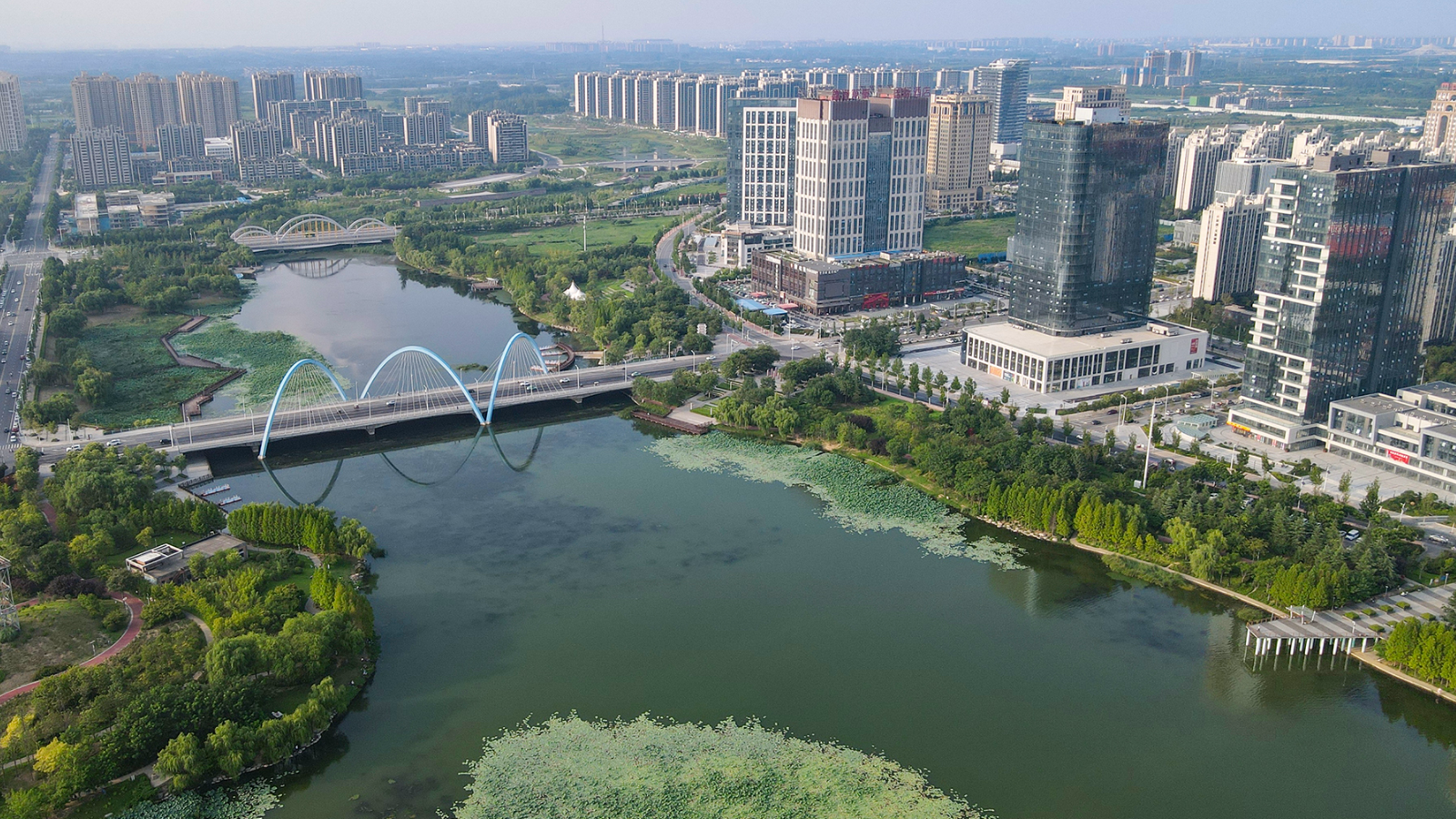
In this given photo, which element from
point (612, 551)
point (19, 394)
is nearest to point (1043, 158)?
point (612, 551)

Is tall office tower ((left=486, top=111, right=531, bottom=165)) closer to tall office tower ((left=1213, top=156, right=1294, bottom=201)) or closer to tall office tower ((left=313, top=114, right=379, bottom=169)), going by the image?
tall office tower ((left=313, top=114, right=379, bottom=169))

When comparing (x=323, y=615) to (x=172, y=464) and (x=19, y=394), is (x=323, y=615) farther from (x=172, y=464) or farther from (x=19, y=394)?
(x=19, y=394)

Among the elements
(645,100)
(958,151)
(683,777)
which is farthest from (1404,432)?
(645,100)

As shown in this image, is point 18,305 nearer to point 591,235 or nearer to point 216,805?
point 591,235

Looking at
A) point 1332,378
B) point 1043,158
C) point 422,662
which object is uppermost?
point 1043,158

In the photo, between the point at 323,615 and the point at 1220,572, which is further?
the point at 1220,572

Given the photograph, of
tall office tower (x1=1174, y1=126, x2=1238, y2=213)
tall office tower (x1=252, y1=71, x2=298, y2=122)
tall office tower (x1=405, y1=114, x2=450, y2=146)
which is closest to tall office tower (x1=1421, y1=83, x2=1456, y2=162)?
tall office tower (x1=1174, y1=126, x2=1238, y2=213)

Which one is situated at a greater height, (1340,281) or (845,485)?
(1340,281)
